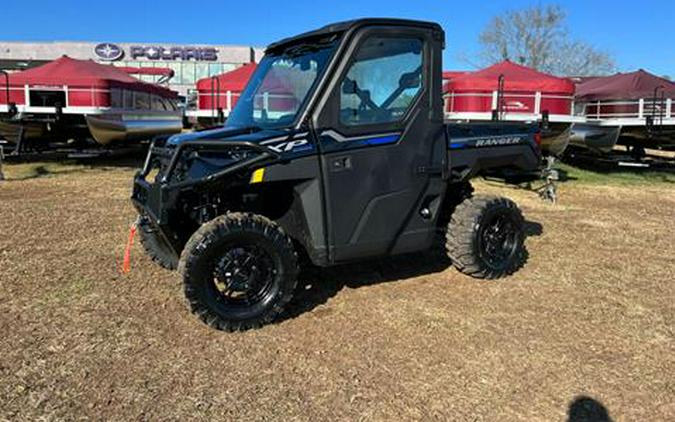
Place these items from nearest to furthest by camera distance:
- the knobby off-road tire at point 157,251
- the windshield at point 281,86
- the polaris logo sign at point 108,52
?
the windshield at point 281,86 → the knobby off-road tire at point 157,251 → the polaris logo sign at point 108,52

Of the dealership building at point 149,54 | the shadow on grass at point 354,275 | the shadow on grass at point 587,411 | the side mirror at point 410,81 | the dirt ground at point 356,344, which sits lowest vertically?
the shadow on grass at point 587,411

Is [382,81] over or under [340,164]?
over

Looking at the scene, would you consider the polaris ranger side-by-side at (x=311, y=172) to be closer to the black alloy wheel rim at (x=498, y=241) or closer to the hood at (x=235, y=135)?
the hood at (x=235, y=135)

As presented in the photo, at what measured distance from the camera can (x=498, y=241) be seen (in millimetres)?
5453

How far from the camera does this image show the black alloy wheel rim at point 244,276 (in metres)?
4.04

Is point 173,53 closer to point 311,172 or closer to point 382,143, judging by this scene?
point 382,143

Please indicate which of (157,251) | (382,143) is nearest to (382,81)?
(382,143)

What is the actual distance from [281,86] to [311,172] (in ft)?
2.88

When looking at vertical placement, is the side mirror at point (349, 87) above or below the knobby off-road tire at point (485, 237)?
above

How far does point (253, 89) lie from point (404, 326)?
221cm

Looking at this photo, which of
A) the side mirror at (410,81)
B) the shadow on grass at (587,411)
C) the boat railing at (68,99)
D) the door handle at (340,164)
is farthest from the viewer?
the boat railing at (68,99)

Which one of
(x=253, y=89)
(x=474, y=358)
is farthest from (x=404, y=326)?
(x=253, y=89)

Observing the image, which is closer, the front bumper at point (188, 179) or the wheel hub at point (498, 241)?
the front bumper at point (188, 179)

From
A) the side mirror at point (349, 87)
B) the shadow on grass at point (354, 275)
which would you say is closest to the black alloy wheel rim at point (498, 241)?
the shadow on grass at point (354, 275)
